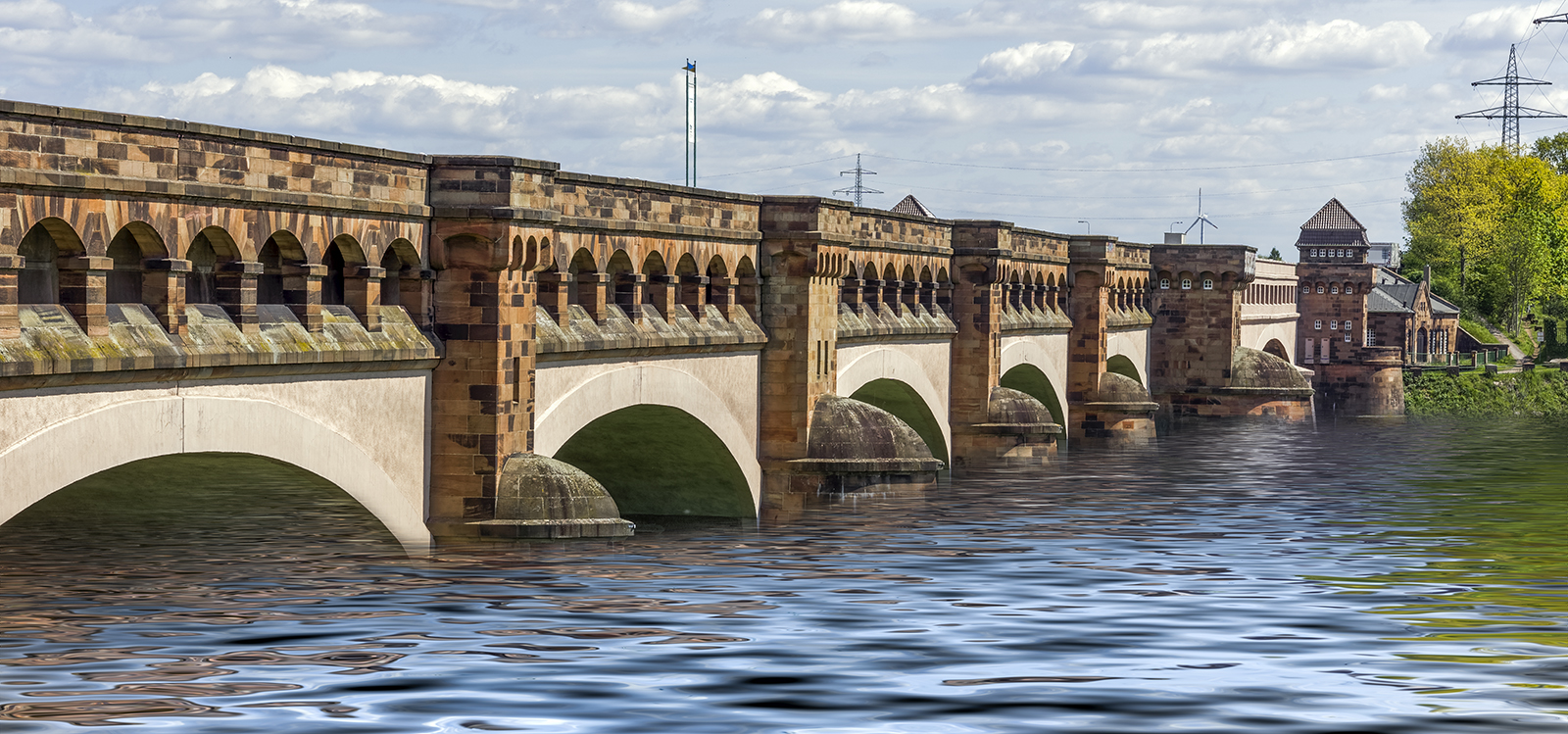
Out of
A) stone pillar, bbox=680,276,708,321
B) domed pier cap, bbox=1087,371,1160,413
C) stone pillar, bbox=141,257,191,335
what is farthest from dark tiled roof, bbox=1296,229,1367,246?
stone pillar, bbox=141,257,191,335

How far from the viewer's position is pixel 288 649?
17281mm

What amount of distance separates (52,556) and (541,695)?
11279 millimetres

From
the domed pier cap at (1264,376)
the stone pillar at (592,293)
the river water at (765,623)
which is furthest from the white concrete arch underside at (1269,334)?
the stone pillar at (592,293)

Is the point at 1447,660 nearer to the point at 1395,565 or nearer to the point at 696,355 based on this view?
the point at 1395,565

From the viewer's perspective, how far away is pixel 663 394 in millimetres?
29812

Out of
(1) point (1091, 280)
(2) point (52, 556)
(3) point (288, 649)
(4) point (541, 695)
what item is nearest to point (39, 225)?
(3) point (288, 649)

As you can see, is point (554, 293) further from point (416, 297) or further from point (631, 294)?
point (416, 297)

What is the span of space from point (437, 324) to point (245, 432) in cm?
479

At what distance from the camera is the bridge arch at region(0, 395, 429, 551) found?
16.7m

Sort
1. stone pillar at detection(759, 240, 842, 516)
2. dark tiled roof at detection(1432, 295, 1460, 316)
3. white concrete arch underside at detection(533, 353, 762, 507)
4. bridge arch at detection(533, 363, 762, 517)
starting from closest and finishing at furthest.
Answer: white concrete arch underside at detection(533, 353, 762, 507) → bridge arch at detection(533, 363, 762, 517) → stone pillar at detection(759, 240, 842, 516) → dark tiled roof at detection(1432, 295, 1460, 316)

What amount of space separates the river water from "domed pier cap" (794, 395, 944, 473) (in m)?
0.94

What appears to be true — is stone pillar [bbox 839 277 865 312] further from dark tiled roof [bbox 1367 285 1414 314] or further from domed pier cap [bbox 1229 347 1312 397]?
dark tiled roof [bbox 1367 285 1414 314]

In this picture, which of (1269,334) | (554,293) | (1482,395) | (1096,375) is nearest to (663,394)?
(554,293)

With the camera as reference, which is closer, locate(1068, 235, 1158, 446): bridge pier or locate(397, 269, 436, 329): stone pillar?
locate(397, 269, 436, 329): stone pillar
